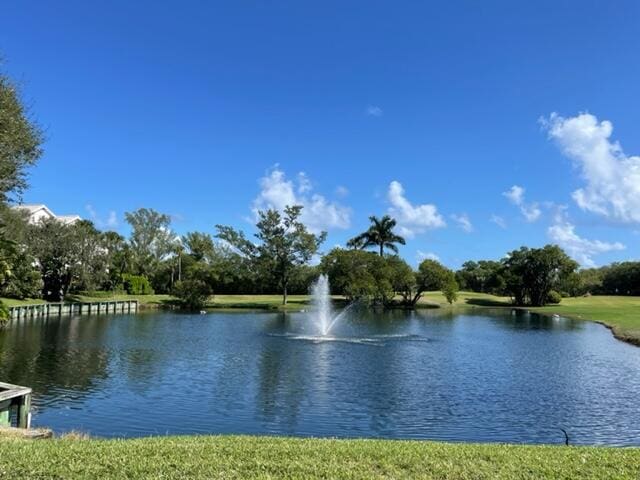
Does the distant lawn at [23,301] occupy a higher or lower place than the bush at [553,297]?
lower

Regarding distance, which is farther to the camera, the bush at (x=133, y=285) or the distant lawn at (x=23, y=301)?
the bush at (x=133, y=285)

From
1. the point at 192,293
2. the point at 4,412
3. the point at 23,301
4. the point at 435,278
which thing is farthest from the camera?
the point at 435,278

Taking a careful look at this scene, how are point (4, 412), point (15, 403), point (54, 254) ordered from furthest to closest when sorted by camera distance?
point (54, 254)
point (15, 403)
point (4, 412)

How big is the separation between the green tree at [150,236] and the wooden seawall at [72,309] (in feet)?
104

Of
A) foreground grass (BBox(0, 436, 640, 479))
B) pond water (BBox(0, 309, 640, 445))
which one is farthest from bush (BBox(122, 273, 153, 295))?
foreground grass (BBox(0, 436, 640, 479))

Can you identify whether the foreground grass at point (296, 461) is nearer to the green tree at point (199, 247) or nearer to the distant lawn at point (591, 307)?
the distant lawn at point (591, 307)

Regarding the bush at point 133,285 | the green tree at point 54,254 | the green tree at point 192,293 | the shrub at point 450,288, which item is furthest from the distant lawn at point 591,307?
the green tree at point 54,254

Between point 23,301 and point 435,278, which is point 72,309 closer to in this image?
point 23,301

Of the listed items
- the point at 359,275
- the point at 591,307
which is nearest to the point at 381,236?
the point at 359,275

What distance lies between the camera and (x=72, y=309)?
6556 centimetres

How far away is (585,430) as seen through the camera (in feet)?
55.1

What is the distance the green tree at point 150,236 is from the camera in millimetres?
108188

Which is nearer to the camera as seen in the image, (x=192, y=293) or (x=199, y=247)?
(x=192, y=293)

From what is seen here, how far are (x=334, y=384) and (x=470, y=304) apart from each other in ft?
233
